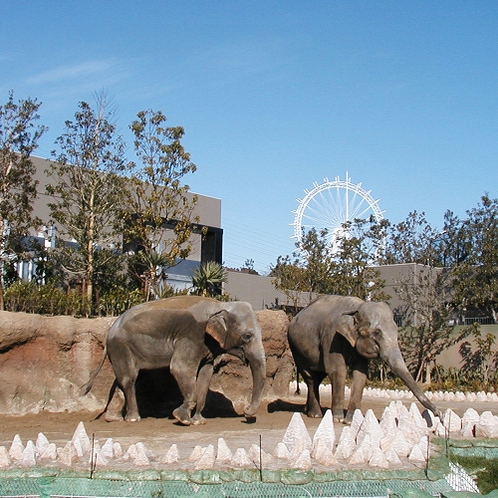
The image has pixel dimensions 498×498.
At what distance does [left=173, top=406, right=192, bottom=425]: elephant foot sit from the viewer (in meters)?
10.8

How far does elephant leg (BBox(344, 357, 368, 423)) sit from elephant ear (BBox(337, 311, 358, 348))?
441mm

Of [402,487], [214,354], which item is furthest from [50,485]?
[214,354]

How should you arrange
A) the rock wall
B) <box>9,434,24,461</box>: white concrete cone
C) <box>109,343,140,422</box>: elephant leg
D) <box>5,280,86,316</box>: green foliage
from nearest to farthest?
<box>9,434,24,461</box>: white concrete cone < <box>109,343,140,422</box>: elephant leg < the rock wall < <box>5,280,86,316</box>: green foliage

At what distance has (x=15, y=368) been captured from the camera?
12.0 meters

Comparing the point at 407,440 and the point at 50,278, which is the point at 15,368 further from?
the point at 50,278

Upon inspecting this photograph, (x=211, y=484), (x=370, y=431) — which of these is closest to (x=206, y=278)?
(x=370, y=431)

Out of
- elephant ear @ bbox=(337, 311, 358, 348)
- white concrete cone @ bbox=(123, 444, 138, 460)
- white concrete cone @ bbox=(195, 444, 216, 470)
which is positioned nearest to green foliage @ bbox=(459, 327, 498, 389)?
elephant ear @ bbox=(337, 311, 358, 348)

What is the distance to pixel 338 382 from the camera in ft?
37.9

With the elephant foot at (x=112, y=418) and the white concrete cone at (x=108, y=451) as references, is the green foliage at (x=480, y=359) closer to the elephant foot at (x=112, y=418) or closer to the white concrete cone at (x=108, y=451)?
the elephant foot at (x=112, y=418)

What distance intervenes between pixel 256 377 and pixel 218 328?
3.08ft

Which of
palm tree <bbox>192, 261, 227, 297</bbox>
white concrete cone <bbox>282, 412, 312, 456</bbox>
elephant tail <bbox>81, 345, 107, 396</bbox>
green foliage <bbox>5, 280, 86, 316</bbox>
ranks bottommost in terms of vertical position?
white concrete cone <bbox>282, 412, 312, 456</bbox>

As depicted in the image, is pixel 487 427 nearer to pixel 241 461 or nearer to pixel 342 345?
pixel 342 345

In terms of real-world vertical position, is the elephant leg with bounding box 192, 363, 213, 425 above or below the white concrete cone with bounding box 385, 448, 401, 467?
above

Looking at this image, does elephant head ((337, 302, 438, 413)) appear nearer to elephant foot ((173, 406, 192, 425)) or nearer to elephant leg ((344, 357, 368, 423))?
elephant leg ((344, 357, 368, 423))
